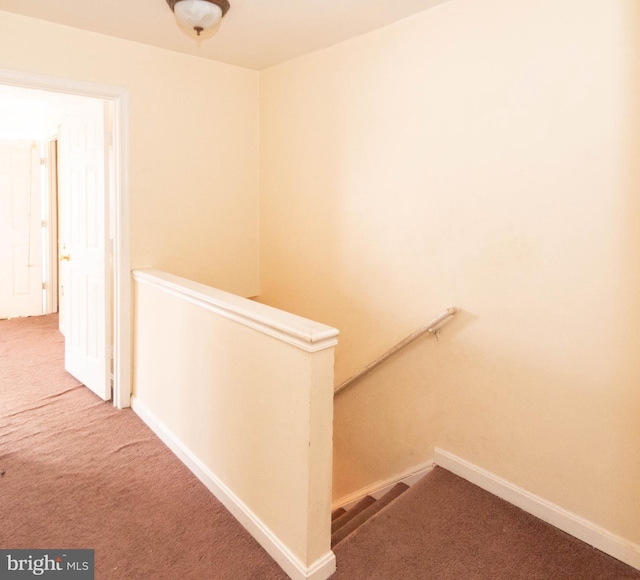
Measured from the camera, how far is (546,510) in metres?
1.99

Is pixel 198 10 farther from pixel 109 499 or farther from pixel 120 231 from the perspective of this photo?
pixel 109 499

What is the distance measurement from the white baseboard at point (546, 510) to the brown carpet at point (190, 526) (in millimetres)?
34

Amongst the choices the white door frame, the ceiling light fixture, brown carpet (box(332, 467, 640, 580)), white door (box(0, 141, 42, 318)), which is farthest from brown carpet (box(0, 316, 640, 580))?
white door (box(0, 141, 42, 318))

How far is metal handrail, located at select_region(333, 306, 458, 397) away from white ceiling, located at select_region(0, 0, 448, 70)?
1474 millimetres

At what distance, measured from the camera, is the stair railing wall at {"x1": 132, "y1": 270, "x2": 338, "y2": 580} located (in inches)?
62.0

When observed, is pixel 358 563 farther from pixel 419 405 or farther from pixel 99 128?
pixel 99 128

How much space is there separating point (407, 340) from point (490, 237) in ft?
2.20

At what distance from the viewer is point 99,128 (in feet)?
9.36

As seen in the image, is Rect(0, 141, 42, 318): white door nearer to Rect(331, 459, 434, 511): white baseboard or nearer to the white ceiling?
the white ceiling

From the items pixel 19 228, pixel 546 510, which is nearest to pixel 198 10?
pixel 546 510

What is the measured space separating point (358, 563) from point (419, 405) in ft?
3.00

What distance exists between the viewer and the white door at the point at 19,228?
496cm

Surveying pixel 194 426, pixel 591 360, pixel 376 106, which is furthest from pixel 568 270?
pixel 194 426

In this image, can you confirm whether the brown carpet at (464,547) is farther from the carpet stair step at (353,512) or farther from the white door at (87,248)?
the white door at (87,248)
